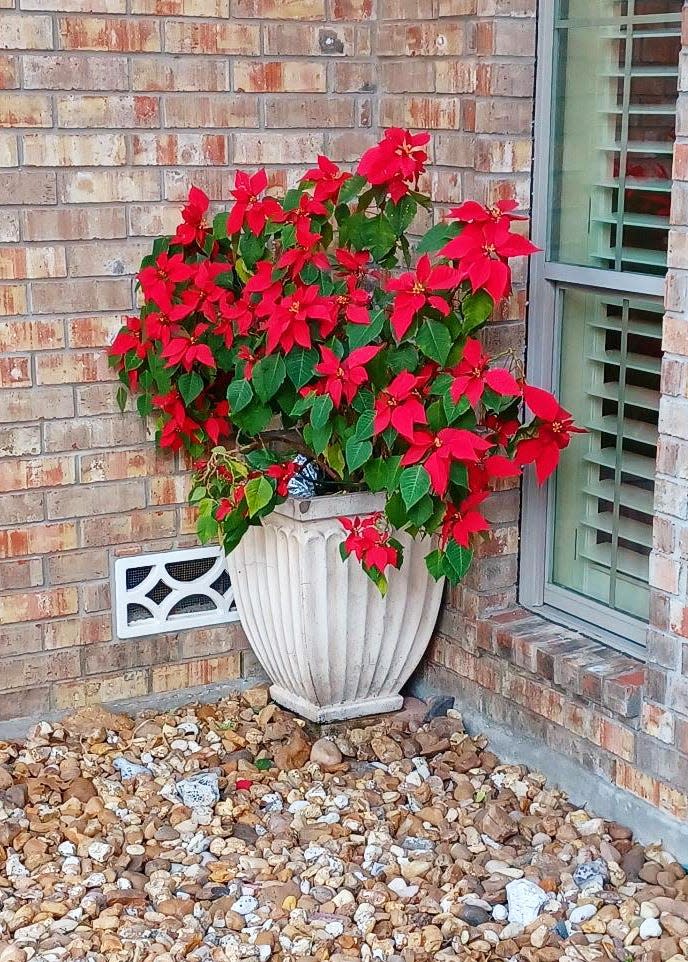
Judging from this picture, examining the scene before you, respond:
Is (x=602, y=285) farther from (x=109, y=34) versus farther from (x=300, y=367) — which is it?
(x=109, y=34)

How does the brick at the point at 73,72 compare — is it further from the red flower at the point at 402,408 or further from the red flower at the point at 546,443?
the red flower at the point at 546,443

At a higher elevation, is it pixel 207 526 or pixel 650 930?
pixel 207 526

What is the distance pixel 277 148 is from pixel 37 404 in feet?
2.70

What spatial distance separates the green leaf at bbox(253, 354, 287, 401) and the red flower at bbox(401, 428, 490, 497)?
0.35 m

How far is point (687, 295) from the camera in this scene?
2.45 m

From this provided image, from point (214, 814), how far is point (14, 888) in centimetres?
44

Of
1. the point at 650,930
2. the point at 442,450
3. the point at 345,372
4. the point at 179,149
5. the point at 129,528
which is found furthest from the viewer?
the point at 129,528

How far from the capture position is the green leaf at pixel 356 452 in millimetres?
2682

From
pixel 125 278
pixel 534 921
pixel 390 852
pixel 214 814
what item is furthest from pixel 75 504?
pixel 534 921

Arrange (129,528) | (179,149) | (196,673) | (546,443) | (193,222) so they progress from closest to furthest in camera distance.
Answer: (546,443)
(193,222)
(179,149)
(129,528)
(196,673)

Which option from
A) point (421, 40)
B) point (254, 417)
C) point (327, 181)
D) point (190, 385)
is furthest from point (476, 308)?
point (421, 40)

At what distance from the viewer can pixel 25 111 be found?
2.94m

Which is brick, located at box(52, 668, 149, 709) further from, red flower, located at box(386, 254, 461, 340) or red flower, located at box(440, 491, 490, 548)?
red flower, located at box(386, 254, 461, 340)

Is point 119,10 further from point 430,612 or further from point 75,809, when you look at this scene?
point 75,809
